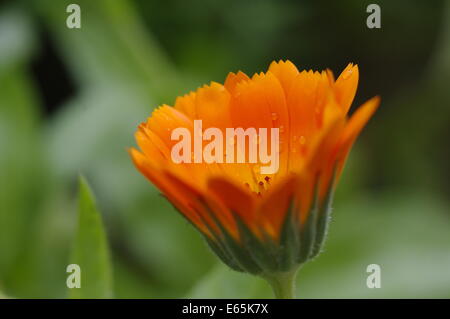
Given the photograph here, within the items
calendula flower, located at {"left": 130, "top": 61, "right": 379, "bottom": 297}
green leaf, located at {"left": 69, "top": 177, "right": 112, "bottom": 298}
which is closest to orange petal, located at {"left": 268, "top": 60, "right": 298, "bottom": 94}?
calendula flower, located at {"left": 130, "top": 61, "right": 379, "bottom": 297}

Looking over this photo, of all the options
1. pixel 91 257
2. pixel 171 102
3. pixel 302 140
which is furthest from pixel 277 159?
pixel 171 102

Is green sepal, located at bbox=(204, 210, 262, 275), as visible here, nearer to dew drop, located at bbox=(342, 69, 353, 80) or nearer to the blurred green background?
dew drop, located at bbox=(342, 69, 353, 80)

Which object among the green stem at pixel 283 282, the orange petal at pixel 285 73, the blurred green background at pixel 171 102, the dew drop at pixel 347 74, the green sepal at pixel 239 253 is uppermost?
the blurred green background at pixel 171 102

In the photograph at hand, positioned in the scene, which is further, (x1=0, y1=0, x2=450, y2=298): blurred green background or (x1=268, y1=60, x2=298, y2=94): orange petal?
(x1=0, y1=0, x2=450, y2=298): blurred green background

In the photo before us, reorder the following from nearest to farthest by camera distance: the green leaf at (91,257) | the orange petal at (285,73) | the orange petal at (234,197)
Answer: the orange petal at (234,197) → the orange petal at (285,73) → the green leaf at (91,257)

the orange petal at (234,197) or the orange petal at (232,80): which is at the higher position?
the orange petal at (232,80)

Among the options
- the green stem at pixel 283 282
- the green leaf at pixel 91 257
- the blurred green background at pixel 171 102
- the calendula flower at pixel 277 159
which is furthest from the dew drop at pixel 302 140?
the blurred green background at pixel 171 102

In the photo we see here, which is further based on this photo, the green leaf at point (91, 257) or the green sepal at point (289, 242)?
the green leaf at point (91, 257)

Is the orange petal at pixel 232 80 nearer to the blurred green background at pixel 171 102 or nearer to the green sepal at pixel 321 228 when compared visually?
the green sepal at pixel 321 228
